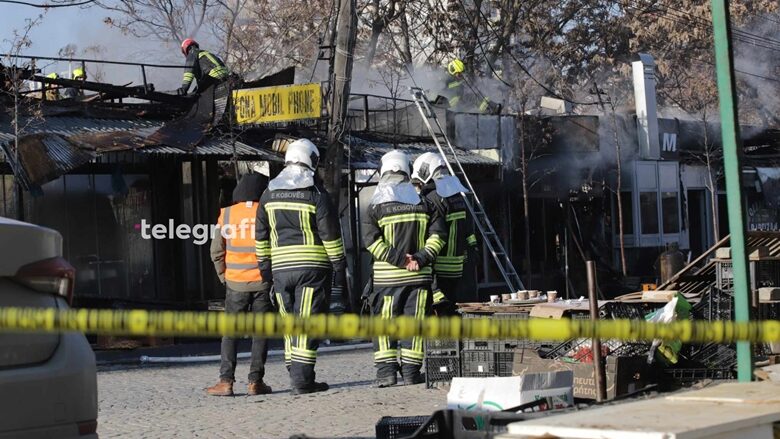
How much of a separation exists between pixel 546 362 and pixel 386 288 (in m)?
2.08

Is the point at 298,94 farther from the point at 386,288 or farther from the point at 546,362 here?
the point at 546,362

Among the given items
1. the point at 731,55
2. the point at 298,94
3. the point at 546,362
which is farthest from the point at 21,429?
the point at 298,94

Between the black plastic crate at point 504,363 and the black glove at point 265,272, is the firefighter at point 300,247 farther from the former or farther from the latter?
the black plastic crate at point 504,363

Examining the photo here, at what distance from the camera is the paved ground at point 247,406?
7.55 metres

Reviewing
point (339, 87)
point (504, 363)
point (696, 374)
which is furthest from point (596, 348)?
point (339, 87)

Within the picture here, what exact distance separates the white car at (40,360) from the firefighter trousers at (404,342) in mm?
5012

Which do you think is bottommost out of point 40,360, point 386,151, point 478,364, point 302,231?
point 478,364

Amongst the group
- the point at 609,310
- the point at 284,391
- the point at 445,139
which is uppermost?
the point at 445,139

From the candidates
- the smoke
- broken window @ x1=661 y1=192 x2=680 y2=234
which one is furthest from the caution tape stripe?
the smoke

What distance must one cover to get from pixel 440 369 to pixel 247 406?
1647mm

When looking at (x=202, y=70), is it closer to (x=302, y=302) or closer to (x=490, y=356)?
(x=302, y=302)

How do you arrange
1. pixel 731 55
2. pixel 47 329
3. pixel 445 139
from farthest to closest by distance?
1. pixel 445 139
2. pixel 731 55
3. pixel 47 329

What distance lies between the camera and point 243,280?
31.0ft

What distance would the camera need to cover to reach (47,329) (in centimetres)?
331
